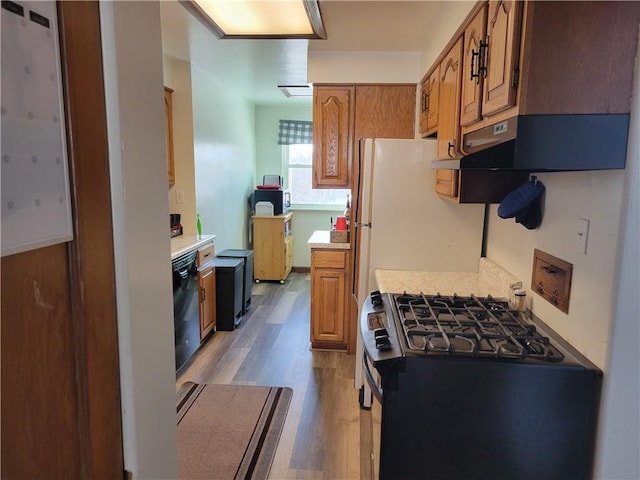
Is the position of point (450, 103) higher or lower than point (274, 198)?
higher

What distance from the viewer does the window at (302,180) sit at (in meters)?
6.20

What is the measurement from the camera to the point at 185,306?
10.0 feet

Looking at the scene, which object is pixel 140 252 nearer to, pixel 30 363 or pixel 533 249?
pixel 30 363

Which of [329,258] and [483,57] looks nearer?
[483,57]

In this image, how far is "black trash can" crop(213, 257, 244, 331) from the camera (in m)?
3.82

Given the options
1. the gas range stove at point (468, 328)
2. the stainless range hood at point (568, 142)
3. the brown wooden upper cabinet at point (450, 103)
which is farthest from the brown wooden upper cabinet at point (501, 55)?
the gas range stove at point (468, 328)

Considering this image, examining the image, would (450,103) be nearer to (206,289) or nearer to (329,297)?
(329,297)

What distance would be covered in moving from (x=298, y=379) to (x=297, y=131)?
3936 mm

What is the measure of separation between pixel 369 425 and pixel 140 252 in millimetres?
2268

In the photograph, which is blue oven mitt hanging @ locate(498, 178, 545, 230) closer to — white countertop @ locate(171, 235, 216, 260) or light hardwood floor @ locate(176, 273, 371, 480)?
A: light hardwood floor @ locate(176, 273, 371, 480)

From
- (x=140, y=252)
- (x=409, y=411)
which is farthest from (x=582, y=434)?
(x=140, y=252)

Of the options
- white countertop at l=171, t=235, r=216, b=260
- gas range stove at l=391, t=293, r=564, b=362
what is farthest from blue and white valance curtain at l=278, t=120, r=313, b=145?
gas range stove at l=391, t=293, r=564, b=362

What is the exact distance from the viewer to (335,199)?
620 centimetres

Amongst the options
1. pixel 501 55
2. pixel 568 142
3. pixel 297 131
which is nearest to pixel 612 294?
pixel 568 142
